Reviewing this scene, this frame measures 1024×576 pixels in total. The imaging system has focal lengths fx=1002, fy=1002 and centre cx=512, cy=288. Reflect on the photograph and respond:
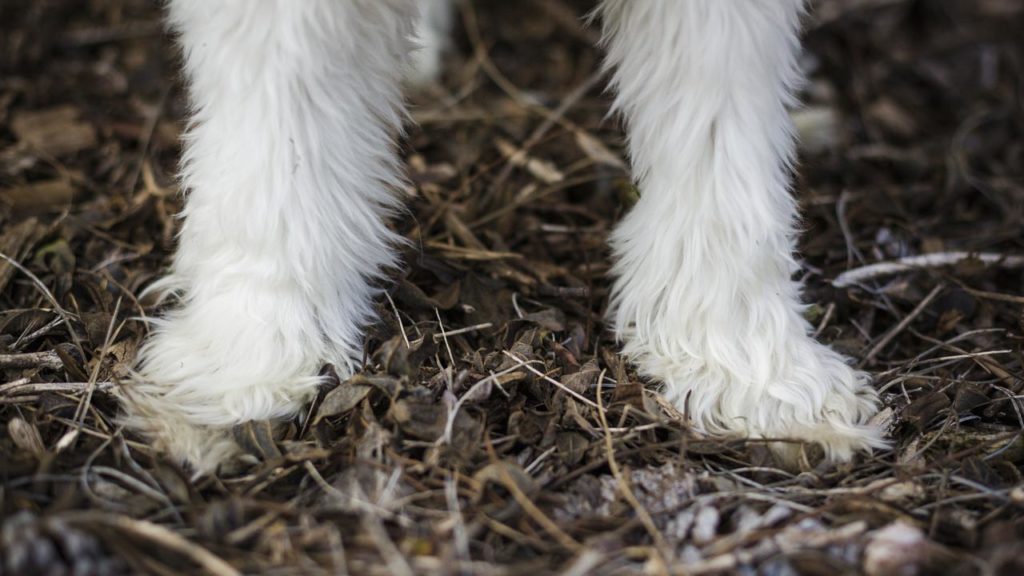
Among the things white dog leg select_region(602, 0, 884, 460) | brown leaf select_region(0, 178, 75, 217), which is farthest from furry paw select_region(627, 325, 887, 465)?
brown leaf select_region(0, 178, 75, 217)

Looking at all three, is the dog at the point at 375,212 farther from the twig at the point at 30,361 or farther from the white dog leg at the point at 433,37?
the white dog leg at the point at 433,37

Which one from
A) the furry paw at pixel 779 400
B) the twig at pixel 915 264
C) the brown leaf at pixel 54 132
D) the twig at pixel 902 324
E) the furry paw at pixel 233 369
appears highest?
the brown leaf at pixel 54 132

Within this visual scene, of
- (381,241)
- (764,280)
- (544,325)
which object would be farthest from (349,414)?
(764,280)

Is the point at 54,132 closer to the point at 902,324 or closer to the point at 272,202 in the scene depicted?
the point at 272,202

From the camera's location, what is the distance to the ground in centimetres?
148

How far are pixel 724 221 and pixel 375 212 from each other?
0.64 metres

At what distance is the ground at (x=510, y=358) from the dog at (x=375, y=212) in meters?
0.08

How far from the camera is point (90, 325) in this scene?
200 cm

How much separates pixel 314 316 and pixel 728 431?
0.78 meters

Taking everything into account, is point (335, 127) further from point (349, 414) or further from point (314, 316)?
point (349, 414)

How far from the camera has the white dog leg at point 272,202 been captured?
1654 mm

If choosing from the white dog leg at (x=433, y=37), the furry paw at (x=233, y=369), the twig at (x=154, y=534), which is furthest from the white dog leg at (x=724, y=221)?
the white dog leg at (x=433, y=37)

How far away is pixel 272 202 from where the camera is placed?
172 centimetres

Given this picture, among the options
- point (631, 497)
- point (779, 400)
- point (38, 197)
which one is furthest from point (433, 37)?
point (631, 497)
